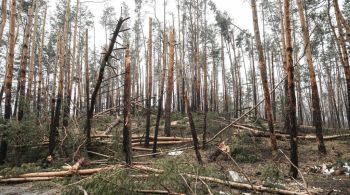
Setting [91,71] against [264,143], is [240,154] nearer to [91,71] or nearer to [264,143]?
[264,143]

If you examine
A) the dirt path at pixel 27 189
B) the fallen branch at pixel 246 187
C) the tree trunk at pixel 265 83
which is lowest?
the dirt path at pixel 27 189

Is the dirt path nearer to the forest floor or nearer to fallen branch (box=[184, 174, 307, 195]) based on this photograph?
the forest floor

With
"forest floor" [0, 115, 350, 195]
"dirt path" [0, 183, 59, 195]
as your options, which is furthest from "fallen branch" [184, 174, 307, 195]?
"dirt path" [0, 183, 59, 195]

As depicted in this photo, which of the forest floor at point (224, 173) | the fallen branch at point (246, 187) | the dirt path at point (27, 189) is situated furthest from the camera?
the dirt path at point (27, 189)

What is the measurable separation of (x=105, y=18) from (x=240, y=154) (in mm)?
26694

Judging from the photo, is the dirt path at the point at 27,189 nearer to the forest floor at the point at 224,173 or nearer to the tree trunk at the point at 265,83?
the forest floor at the point at 224,173

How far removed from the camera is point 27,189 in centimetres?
624

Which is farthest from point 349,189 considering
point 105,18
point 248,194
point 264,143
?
point 105,18

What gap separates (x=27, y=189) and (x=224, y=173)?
4537mm

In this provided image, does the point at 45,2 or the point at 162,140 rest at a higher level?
the point at 45,2

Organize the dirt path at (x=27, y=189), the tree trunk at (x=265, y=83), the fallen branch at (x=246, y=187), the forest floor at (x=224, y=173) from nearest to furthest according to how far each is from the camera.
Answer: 1. the forest floor at (x=224, y=173)
2. the fallen branch at (x=246, y=187)
3. the dirt path at (x=27, y=189)
4. the tree trunk at (x=265, y=83)

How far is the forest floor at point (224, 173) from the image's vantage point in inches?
169

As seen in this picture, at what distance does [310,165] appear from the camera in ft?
30.9

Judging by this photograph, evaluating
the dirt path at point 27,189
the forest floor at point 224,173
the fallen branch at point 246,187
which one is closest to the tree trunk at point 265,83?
the forest floor at point 224,173
